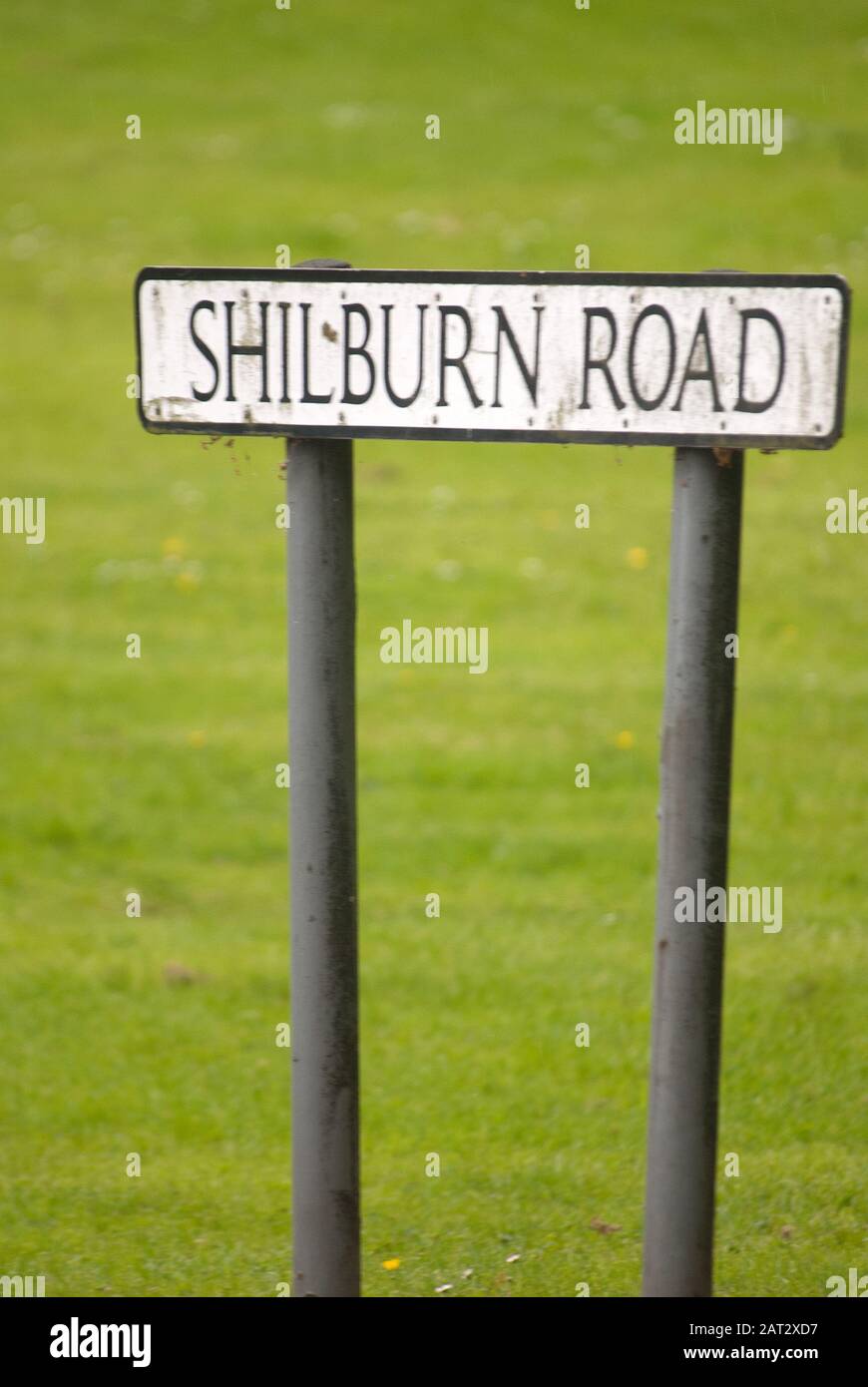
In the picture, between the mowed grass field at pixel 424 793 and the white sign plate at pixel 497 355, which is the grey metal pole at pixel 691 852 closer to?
the white sign plate at pixel 497 355

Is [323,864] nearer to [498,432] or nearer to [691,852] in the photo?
[691,852]

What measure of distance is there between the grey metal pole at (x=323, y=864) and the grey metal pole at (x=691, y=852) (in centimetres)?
62

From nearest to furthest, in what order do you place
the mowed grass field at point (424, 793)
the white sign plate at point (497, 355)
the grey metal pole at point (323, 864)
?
the white sign plate at point (497, 355) < the grey metal pole at point (323, 864) < the mowed grass field at point (424, 793)

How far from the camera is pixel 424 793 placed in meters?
7.86

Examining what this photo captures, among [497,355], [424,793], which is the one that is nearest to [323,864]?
[497,355]

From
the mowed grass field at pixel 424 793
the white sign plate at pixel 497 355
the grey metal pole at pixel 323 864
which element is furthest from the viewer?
the mowed grass field at pixel 424 793

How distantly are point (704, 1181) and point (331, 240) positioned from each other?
14363mm

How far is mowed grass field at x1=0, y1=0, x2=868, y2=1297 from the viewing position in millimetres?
4566

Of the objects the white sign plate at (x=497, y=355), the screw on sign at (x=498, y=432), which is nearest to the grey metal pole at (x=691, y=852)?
the screw on sign at (x=498, y=432)

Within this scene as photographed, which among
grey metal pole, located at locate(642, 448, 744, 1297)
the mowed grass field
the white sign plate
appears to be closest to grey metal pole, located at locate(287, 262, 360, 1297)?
the white sign plate

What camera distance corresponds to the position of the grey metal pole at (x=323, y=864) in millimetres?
3092

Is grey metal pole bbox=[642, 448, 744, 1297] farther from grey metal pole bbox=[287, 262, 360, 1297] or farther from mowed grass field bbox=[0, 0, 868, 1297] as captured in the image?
mowed grass field bbox=[0, 0, 868, 1297]
